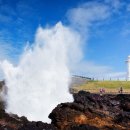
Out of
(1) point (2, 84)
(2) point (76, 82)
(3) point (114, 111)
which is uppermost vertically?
(2) point (76, 82)

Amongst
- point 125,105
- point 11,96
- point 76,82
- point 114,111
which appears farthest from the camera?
point 76,82

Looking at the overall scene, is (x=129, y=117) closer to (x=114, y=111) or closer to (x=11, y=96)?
(x=114, y=111)

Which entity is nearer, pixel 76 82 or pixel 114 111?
pixel 114 111

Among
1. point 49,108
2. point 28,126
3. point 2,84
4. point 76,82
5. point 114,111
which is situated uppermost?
point 76,82

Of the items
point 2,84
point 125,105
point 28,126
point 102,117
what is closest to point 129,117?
point 102,117

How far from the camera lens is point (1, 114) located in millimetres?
25500

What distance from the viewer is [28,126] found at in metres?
22.0

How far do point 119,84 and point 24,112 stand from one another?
146ft

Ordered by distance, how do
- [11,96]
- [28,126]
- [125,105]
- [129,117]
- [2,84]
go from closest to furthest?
[28,126] → [129,117] → [125,105] → [11,96] → [2,84]

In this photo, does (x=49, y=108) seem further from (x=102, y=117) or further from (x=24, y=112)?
(x=102, y=117)

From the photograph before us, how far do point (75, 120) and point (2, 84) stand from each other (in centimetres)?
3186

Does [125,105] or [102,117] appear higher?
[125,105]

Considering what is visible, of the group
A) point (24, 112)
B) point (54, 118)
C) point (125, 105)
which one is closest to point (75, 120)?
point (54, 118)

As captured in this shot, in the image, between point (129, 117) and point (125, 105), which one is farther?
point (125, 105)
